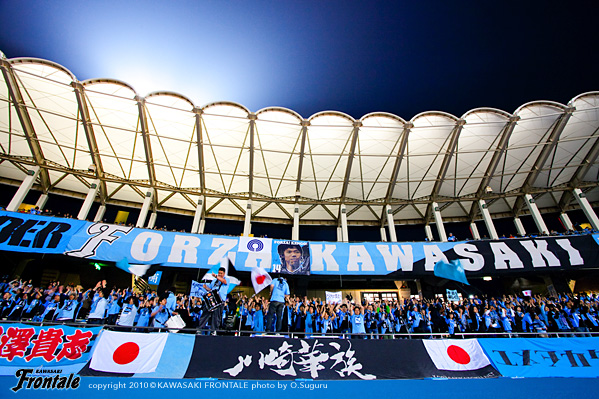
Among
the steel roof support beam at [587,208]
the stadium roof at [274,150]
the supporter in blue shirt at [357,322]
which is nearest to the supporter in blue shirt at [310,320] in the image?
the supporter in blue shirt at [357,322]

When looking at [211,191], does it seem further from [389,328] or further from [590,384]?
[590,384]

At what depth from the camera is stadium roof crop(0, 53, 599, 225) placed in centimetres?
1875

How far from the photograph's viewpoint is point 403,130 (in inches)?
802

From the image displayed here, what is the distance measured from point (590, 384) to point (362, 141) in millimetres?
16674

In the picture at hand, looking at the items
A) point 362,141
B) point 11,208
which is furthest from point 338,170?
point 11,208

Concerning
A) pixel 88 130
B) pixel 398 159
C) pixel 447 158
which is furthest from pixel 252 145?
pixel 447 158

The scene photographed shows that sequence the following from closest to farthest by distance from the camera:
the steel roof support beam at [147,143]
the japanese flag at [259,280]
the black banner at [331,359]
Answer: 1. the black banner at [331,359]
2. the japanese flag at [259,280]
3. the steel roof support beam at [147,143]

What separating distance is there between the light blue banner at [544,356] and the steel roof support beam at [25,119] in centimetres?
2654

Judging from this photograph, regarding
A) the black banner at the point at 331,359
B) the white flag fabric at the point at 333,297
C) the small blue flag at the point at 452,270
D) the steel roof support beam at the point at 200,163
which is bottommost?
the black banner at the point at 331,359

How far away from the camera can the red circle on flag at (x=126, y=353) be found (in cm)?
766

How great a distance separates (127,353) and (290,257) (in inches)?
475

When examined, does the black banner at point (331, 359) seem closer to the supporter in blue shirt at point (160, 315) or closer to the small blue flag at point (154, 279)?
the supporter in blue shirt at point (160, 315)

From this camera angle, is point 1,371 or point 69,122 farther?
point 69,122

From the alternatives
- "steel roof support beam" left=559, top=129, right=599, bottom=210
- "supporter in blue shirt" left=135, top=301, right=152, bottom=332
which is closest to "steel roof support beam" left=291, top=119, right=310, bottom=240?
"supporter in blue shirt" left=135, top=301, right=152, bottom=332
